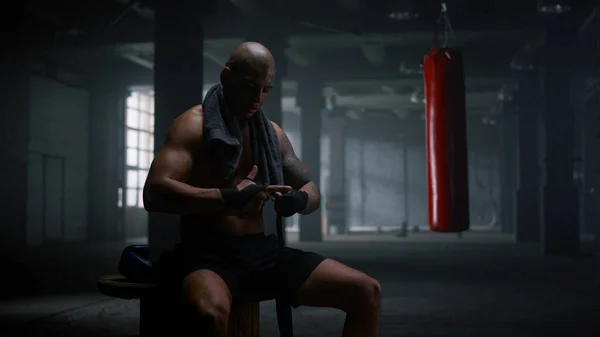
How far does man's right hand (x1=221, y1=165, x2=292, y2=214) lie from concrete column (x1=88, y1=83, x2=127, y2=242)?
13871 mm

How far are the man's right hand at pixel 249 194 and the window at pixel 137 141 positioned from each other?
1434 cm

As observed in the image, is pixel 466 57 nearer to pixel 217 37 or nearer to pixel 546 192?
pixel 546 192

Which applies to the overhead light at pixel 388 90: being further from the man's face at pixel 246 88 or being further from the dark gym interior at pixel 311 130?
the man's face at pixel 246 88

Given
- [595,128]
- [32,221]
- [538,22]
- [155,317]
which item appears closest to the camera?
[155,317]

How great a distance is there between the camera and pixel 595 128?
1870cm

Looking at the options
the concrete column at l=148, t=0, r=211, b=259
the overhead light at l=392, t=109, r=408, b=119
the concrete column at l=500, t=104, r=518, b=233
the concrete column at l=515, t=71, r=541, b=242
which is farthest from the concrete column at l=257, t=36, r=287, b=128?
the overhead light at l=392, t=109, r=408, b=119

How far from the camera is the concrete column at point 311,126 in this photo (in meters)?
14.7

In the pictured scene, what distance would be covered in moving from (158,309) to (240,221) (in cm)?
43

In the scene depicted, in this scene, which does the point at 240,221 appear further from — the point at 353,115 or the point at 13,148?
the point at 353,115

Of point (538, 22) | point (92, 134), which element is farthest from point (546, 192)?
point (92, 134)

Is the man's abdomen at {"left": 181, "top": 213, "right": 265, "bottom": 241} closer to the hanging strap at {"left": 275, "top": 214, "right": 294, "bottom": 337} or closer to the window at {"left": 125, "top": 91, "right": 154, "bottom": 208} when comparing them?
the hanging strap at {"left": 275, "top": 214, "right": 294, "bottom": 337}

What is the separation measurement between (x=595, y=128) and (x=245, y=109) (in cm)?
1804

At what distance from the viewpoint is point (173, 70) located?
27.0 feet

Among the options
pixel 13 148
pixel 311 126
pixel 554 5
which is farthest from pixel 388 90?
pixel 13 148
